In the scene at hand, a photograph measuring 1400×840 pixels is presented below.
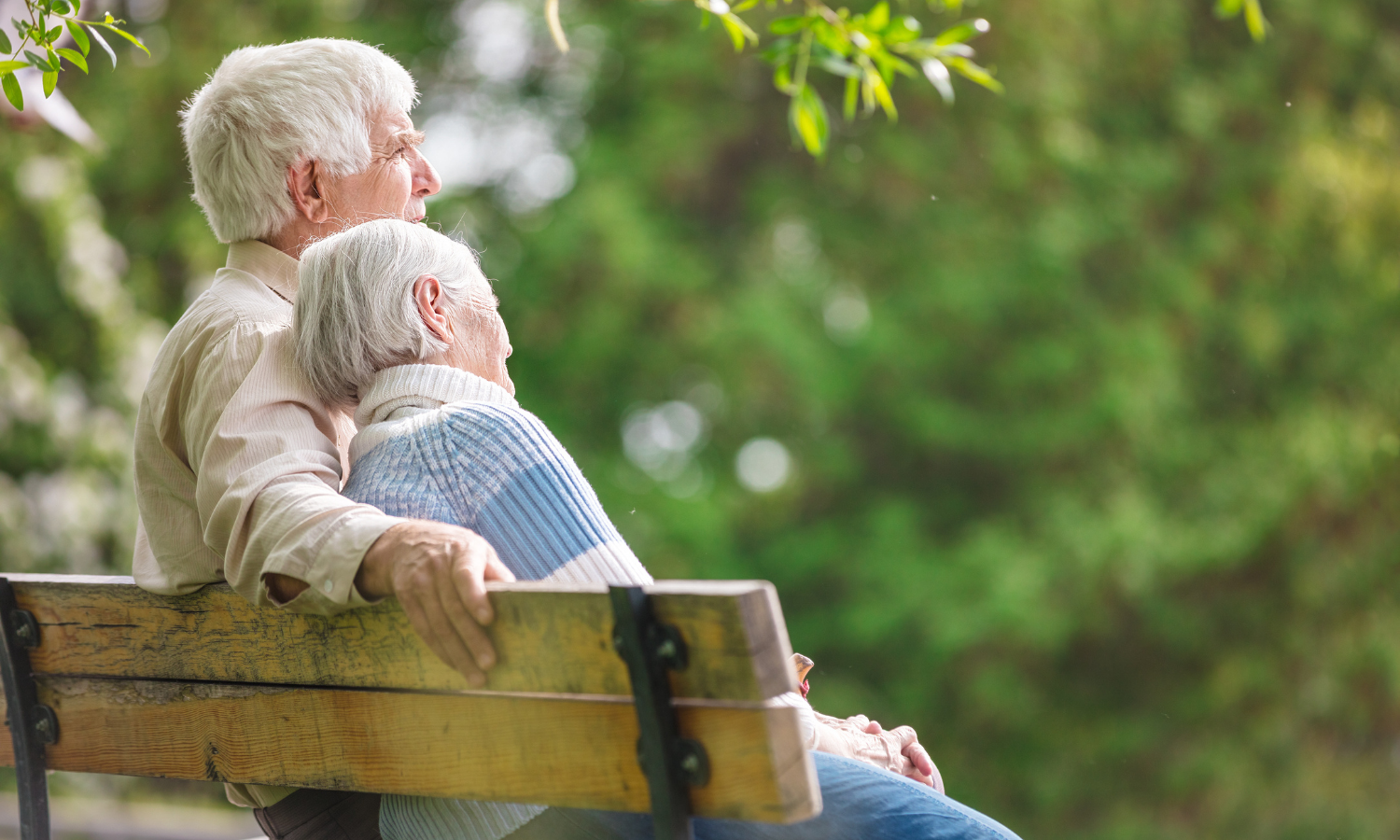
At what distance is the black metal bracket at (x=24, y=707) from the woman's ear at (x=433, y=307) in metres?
0.68

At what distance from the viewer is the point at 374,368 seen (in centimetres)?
169

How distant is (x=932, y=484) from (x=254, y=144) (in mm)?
7296

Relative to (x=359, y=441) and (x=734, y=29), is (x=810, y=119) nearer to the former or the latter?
(x=734, y=29)

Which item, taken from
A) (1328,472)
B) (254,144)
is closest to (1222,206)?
(1328,472)

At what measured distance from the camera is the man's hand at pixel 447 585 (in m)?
1.27

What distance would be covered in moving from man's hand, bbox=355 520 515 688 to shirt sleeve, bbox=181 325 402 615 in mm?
46

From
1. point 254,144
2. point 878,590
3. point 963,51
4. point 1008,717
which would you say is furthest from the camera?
point 1008,717

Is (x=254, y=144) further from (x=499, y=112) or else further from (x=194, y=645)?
(x=499, y=112)

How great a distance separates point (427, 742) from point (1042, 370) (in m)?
7.26

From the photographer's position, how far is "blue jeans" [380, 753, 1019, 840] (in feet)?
4.85

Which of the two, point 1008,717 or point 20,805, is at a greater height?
point 20,805

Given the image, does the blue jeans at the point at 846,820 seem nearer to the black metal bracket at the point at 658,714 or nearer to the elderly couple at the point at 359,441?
the elderly couple at the point at 359,441

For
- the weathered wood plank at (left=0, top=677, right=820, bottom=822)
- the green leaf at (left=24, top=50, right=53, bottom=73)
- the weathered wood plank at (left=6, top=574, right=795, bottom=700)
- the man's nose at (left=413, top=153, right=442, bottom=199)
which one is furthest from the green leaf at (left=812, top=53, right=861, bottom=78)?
the weathered wood plank at (left=0, top=677, right=820, bottom=822)

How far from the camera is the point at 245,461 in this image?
1.59 m
